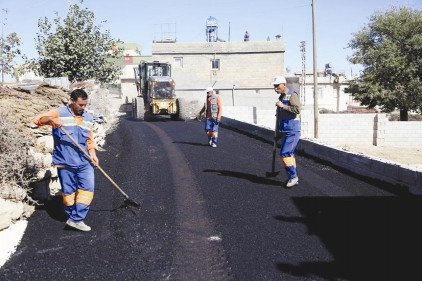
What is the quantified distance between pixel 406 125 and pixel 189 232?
66.6 ft

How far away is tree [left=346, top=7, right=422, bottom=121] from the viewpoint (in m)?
27.8

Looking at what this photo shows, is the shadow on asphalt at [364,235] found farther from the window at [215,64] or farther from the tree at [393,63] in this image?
the window at [215,64]

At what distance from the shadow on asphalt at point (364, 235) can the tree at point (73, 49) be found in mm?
16125

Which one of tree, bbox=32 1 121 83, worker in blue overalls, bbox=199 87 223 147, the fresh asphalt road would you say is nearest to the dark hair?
the fresh asphalt road

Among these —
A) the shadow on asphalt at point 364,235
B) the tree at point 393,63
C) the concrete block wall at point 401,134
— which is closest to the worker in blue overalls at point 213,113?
the shadow on asphalt at point 364,235

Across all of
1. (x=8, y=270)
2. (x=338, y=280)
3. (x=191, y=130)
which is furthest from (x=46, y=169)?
(x=191, y=130)

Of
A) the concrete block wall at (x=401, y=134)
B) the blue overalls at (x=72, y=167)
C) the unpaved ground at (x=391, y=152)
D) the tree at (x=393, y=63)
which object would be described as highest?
the tree at (x=393, y=63)

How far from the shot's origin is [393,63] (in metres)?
27.8

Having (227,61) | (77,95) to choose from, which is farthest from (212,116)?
(227,61)

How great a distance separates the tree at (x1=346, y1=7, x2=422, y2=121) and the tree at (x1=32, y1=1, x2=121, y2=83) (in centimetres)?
1976

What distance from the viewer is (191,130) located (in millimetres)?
15820

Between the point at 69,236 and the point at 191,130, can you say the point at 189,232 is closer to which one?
the point at 69,236

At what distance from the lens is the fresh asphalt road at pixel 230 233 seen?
12.3 ft

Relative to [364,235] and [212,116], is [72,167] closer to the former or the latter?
[364,235]
